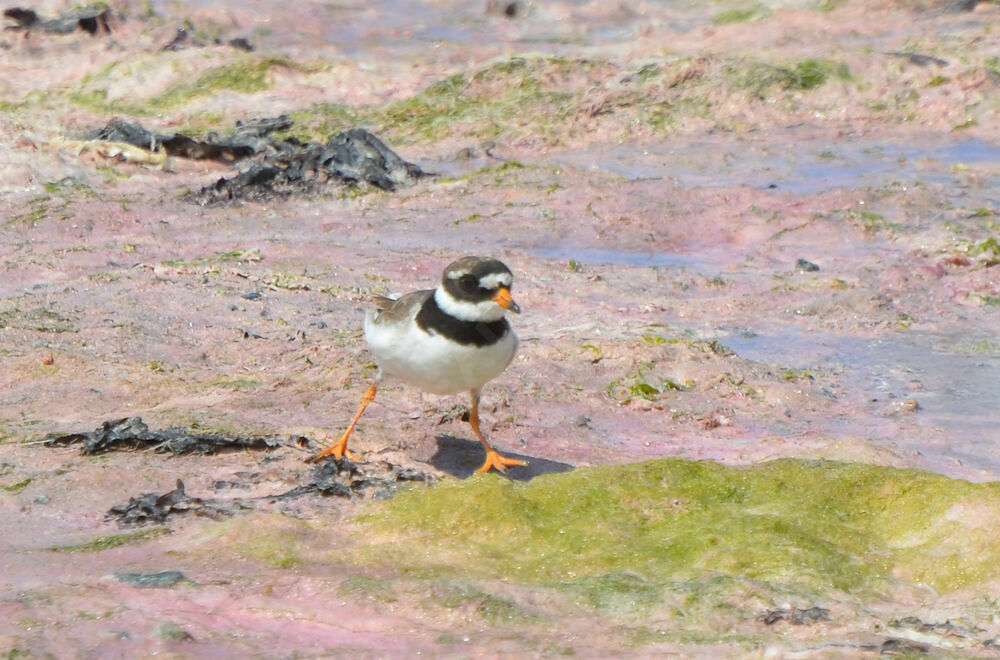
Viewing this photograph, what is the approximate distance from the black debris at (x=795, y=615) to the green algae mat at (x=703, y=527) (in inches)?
9.4

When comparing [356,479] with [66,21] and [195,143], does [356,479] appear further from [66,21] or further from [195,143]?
[66,21]

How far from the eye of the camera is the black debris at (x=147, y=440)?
688cm

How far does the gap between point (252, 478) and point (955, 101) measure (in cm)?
1282

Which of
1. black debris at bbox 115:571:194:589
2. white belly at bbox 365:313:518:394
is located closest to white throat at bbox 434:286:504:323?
white belly at bbox 365:313:518:394

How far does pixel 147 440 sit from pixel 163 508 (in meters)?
0.98

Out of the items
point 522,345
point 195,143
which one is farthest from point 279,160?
point 522,345

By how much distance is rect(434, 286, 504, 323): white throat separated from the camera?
6621 mm

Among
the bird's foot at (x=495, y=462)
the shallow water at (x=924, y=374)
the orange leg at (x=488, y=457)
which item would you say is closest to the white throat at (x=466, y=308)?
the orange leg at (x=488, y=457)

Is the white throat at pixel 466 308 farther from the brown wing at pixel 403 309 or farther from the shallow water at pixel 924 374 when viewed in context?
the shallow water at pixel 924 374

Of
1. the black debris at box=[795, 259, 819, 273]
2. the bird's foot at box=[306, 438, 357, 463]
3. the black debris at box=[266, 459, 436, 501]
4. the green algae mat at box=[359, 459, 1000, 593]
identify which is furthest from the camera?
the black debris at box=[795, 259, 819, 273]

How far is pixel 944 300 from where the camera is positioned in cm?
1095

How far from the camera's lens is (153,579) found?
A: 5.11 metres

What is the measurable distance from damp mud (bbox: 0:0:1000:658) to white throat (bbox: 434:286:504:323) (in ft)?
2.55

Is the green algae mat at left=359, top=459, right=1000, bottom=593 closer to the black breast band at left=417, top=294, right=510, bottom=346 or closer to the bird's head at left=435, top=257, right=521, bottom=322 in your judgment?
the black breast band at left=417, top=294, right=510, bottom=346
